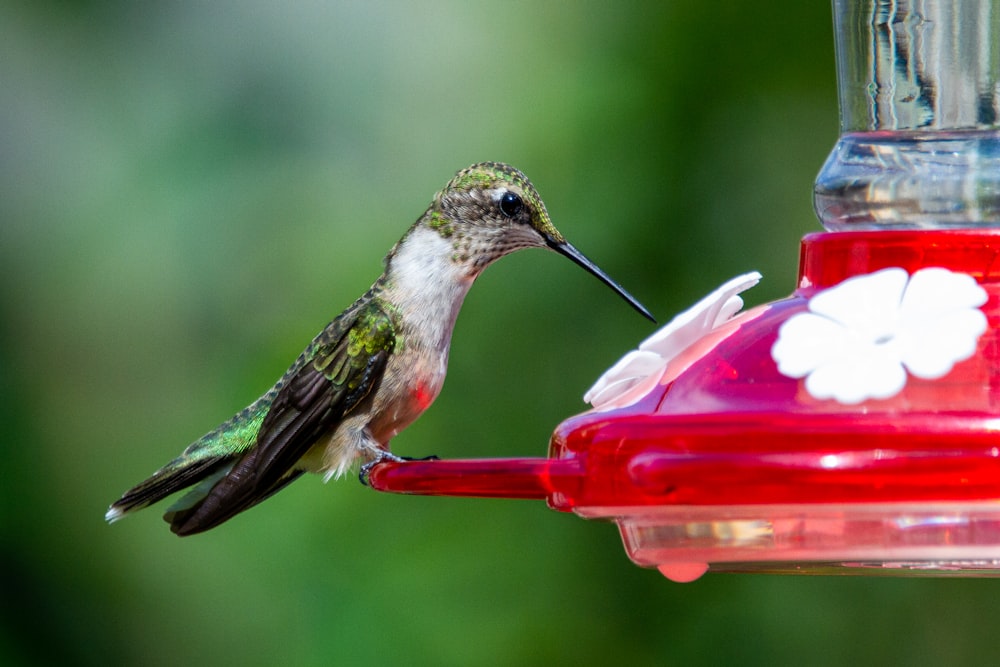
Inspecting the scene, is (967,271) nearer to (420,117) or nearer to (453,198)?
(453,198)

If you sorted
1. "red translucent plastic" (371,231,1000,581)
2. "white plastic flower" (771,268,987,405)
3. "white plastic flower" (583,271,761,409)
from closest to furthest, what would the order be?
1. "red translucent plastic" (371,231,1000,581)
2. "white plastic flower" (771,268,987,405)
3. "white plastic flower" (583,271,761,409)

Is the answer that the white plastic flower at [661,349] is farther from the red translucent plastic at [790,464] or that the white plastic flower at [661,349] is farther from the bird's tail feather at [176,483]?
the bird's tail feather at [176,483]

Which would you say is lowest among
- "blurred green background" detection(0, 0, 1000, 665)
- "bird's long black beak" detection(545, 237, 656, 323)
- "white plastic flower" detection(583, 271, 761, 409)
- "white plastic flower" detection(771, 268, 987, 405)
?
"blurred green background" detection(0, 0, 1000, 665)

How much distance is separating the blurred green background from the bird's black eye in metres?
1.89

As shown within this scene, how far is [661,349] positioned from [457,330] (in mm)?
3255

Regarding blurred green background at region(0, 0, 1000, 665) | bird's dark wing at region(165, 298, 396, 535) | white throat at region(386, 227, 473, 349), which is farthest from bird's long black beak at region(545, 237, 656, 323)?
blurred green background at region(0, 0, 1000, 665)

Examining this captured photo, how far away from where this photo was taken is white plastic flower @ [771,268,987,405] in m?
1.94

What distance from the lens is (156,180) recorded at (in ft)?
21.2

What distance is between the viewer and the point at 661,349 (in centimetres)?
242

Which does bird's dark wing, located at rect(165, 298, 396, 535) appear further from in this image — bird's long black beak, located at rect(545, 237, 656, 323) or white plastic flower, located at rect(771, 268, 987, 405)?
white plastic flower, located at rect(771, 268, 987, 405)

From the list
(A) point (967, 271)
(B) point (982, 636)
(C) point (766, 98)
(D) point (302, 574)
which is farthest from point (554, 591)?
(A) point (967, 271)

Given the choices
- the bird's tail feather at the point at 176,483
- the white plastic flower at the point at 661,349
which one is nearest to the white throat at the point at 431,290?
the bird's tail feather at the point at 176,483

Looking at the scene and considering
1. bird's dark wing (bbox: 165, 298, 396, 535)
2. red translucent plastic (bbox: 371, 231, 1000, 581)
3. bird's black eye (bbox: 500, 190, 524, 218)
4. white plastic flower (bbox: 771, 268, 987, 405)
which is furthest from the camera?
bird's black eye (bbox: 500, 190, 524, 218)

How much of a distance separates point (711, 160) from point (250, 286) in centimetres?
199
